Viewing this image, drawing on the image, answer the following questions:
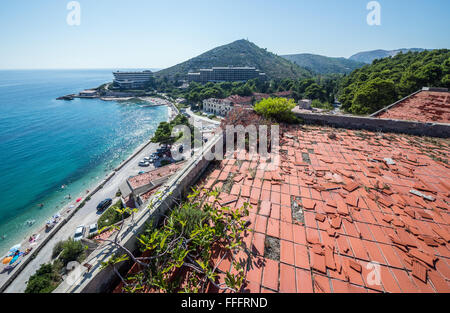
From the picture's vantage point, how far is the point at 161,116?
46.3m

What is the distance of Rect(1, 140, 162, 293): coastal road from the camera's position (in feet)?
40.3

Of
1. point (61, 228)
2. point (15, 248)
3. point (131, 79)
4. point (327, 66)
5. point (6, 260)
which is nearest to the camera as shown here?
point (6, 260)

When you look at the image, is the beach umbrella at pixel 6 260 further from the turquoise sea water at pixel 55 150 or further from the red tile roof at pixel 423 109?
the red tile roof at pixel 423 109

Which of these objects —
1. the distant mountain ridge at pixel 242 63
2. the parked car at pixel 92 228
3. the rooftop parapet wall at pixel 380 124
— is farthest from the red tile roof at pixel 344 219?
the distant mountain ridge at pixel 242 63

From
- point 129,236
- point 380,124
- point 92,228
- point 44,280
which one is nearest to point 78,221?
point 92,228

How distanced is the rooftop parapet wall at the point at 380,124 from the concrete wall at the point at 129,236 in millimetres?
5108

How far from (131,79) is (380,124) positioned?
98230 mm

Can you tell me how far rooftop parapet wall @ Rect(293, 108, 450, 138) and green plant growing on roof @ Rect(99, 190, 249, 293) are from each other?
552cm

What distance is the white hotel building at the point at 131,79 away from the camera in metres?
78.0

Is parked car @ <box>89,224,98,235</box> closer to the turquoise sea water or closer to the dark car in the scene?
the dark car

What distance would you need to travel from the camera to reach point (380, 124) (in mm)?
5602

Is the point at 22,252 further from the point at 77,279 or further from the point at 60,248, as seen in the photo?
the point at 77,279

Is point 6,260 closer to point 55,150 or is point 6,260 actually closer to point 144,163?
point 144,163
